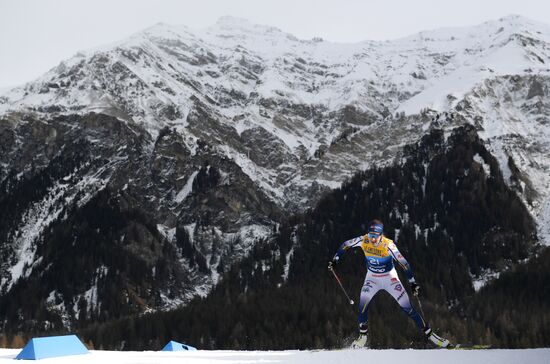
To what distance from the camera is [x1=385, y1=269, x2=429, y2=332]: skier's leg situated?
73.7 ft

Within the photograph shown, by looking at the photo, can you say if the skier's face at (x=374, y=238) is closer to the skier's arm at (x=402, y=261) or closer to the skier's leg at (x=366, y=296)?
the skier's arm at (x=402, y=261)

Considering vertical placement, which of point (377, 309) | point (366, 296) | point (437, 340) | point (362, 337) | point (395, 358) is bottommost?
point (377, 309)

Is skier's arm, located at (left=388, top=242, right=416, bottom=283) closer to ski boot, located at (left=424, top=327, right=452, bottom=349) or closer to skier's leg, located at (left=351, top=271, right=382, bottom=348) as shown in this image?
skier's leg, located at (left=351, top=271, right=382, bottom=348)

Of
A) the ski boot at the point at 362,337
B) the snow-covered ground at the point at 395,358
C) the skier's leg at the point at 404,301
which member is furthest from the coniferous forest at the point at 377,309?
the snow-covered ground at the point at 395,358

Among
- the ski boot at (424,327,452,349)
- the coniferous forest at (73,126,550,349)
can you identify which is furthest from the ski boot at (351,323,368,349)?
the coniferous forest at (73,126,550,349)

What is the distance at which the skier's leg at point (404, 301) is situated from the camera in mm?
22469

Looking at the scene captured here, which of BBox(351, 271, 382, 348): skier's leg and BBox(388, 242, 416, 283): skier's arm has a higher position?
BBox(388, 242, 416, 283): skier's arm

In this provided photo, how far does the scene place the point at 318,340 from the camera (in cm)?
12688

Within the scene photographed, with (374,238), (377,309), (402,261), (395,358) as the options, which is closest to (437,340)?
(402,261)

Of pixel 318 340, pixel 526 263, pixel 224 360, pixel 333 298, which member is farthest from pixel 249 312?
pixel 224 360

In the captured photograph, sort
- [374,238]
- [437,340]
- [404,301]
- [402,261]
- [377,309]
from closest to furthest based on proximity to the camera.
→ [437,340]
[402,261]
[404,301]
[374,238]
[377,309]

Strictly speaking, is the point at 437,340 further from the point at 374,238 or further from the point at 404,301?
the point at 374,238

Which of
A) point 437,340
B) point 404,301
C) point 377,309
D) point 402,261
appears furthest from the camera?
point 377,309

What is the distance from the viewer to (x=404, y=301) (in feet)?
74.9
